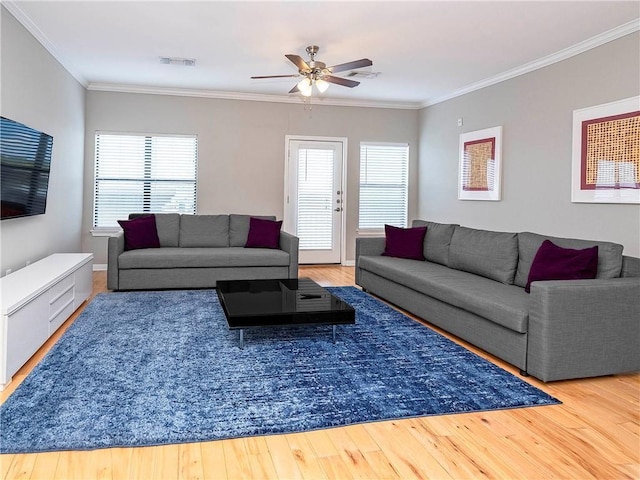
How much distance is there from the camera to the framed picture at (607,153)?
4180 mm

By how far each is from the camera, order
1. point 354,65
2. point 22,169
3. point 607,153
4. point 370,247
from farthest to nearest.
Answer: point 370,247, point 607,153, point 354,65, point 22,169

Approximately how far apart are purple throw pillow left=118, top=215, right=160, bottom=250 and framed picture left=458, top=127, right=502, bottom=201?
13.3 feet

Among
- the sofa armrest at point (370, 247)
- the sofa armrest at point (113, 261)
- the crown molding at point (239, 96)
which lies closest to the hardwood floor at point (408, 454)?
the sofa armrest at point (370, 247)

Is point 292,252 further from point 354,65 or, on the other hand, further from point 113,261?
point 354,65

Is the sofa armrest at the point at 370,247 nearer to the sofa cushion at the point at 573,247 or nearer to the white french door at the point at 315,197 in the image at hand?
the sofa cushion at the point at 573,247

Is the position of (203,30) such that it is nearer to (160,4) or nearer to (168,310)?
(160,4)

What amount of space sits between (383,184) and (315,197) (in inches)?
45.5

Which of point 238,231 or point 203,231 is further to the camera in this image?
point 238,231

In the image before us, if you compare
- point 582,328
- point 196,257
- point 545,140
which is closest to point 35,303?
point 196,257

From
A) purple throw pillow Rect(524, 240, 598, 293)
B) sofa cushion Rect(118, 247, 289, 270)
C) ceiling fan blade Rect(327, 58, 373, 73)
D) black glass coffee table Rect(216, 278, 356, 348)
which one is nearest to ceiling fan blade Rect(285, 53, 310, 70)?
ceiling fan blade Rect(327, 58, 373, 73)

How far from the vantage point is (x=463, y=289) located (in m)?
3.69

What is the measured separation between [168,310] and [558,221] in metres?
3.98

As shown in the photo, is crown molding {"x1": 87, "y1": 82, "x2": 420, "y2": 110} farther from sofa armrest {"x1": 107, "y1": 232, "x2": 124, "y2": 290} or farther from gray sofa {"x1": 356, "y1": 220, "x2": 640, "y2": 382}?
gray sofa {"x1": 356, "y1": 220, "x2": 640, "y2": 382}

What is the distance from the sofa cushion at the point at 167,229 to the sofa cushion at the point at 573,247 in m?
4.00
